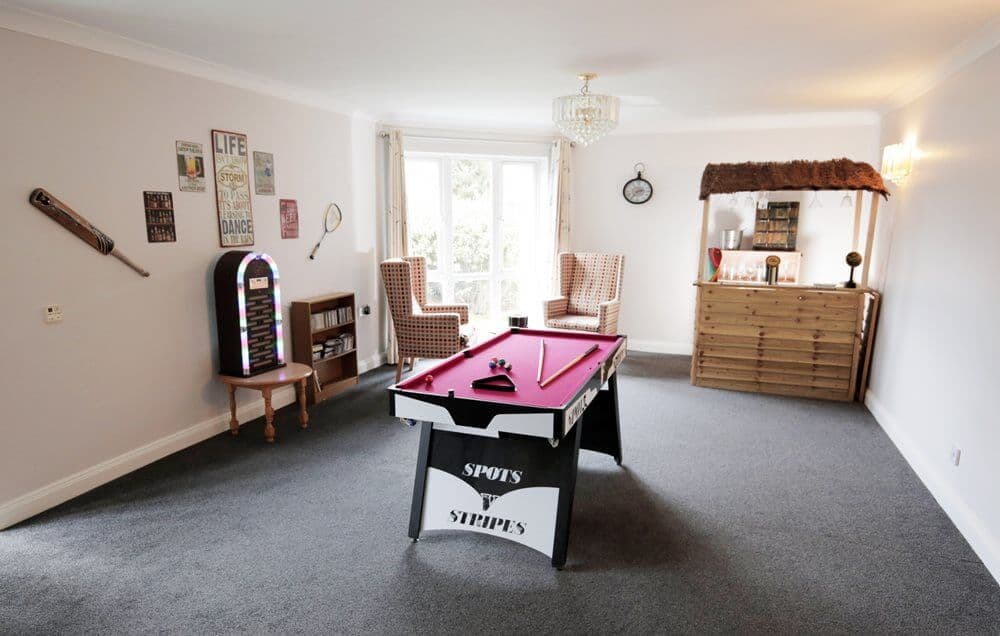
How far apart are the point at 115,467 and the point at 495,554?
2550 millimetres

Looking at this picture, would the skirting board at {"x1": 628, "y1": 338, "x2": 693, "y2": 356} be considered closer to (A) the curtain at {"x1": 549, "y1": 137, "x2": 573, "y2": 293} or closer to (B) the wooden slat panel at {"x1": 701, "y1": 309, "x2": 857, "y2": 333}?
(A) the curtain at {"x1": 549, "y1": 137, "x2": 573, "y2": 293}

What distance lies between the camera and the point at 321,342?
5.38 metres

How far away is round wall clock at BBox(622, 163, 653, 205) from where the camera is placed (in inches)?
272

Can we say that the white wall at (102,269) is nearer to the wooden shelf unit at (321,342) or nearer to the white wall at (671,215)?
the wooden shelf unit at (321,342)

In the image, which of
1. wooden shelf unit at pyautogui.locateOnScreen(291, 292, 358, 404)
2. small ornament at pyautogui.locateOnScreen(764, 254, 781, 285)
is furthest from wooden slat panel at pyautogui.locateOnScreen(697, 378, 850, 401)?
wooden shelf unit at pyautogui.locateOnScreen(291, 292, 358, 404)

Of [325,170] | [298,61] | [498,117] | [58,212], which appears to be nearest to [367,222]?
[325,170]

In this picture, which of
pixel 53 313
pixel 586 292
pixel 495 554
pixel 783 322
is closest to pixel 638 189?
pixel 586 292

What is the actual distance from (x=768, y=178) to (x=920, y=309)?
177 cm

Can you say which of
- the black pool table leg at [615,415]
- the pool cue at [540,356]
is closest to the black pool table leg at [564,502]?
the pool cue at [540,356]

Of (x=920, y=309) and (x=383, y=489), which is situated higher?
(x=920, y=309)

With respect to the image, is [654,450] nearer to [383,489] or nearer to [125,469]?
[383,489]

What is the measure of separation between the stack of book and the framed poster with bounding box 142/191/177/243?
1.43 meters

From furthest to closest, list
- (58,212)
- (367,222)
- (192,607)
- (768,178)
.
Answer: (367,222)
(768,178)
(58,212)
(192,607)

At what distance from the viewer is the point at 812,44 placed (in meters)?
3.52
